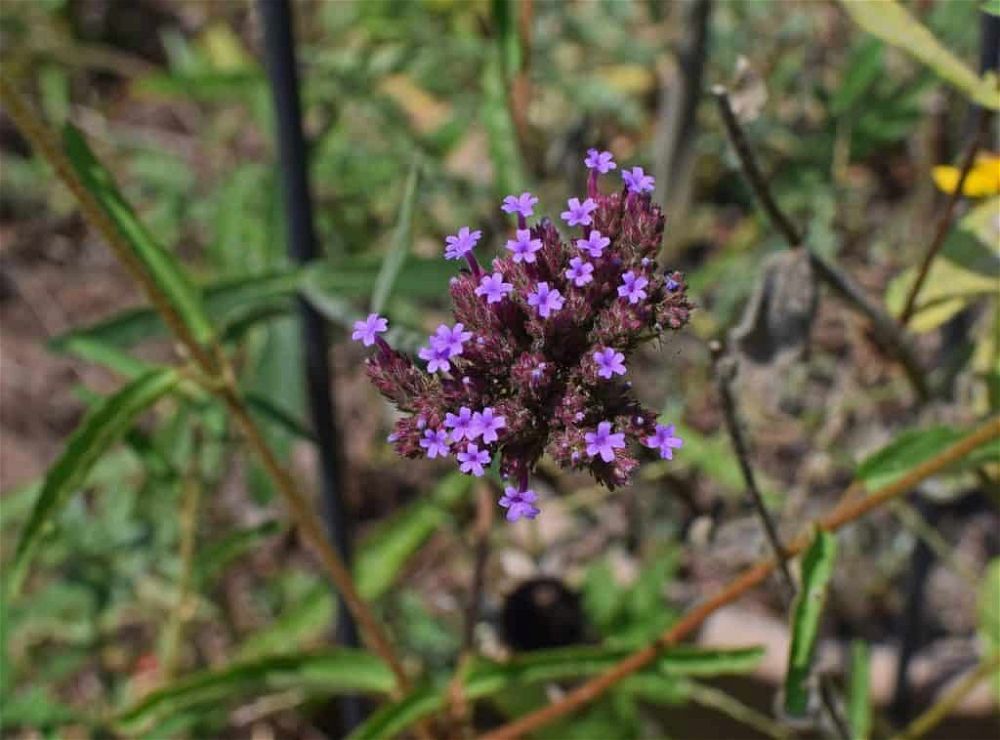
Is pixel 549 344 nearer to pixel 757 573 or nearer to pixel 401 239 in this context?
pixel 401 239

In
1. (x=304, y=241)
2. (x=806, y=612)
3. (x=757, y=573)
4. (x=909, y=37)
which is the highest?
(x=304, y=241)

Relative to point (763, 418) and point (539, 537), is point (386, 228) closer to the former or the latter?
point (539, 537)

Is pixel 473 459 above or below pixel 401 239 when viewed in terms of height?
below

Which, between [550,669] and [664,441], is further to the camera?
[550,669]

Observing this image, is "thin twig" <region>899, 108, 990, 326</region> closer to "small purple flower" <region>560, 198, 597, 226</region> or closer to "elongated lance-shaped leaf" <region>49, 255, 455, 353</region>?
"small purple flower" <region>560, 198, 597, 226</region>

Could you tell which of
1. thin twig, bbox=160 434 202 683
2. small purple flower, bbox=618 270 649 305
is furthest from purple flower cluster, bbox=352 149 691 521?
thin twig, bbox=160 434 202 683

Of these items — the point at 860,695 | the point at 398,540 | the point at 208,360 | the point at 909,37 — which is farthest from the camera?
→ the point at 398,540

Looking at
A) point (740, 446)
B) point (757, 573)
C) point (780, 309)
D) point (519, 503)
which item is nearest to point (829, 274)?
point (780, 309)

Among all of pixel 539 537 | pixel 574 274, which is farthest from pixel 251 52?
pixel 574 274
